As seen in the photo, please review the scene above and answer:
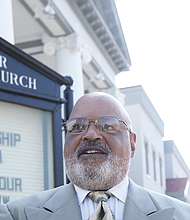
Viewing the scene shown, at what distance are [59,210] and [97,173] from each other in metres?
0.30

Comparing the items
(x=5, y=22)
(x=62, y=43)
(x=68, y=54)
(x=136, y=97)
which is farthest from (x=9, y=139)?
(x=136, y=97)

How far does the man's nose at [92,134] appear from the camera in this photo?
2.16 meters

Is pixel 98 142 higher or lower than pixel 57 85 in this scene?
lower

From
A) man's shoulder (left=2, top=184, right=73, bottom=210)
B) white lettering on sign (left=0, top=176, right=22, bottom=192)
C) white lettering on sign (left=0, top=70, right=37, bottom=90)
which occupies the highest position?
white lettering on sign (left=0, top=70, right=37, bottom=90)

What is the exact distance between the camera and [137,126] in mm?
19078

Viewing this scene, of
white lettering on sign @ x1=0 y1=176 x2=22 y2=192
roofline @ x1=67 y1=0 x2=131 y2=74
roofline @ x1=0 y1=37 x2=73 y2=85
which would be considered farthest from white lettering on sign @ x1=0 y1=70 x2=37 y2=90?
roofline @ x1=67 y1=0 x2=131 y2=74

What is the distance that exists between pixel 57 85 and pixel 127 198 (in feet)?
6.53

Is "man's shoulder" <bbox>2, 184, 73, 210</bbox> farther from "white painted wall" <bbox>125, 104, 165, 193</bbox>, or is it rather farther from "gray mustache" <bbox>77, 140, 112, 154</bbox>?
"white painted wall" <bbox>125, 104, 165, 193</bbox>

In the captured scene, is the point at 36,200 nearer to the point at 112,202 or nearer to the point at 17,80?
the point at 112,202

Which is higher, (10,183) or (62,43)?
(62,43)

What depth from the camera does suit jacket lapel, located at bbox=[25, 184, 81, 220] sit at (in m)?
2.11

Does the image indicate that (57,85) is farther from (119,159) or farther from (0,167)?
(119,159)

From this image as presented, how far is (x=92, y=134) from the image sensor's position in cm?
217

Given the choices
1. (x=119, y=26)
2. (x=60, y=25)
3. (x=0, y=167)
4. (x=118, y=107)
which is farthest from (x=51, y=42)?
(x=118, y=107)
